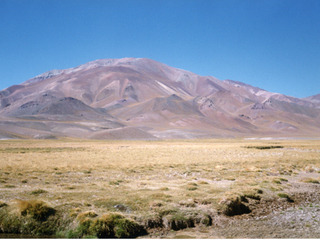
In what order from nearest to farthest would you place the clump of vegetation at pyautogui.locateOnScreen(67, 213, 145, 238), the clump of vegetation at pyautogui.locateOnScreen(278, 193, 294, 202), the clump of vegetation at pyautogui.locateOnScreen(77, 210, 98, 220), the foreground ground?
1. the clump of vegetation at pyautogui.locateOnScreen(67, 213, 145, 238)
2. the foreground ground
3. the clump of vegetation at pyautogui.locateOnScreen(77, 210, 98, 220)
4. the clump of vegetation at pyautogui.locateOnScreen(278, 193, 294, 202)

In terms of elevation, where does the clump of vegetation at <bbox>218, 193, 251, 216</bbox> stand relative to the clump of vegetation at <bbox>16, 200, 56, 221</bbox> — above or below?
below

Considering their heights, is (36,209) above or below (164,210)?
above

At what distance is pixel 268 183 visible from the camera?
65.1 ft

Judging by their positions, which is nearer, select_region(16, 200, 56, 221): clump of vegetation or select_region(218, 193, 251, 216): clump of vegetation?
select_region(16, 200, 56, 221): clump of vegetation

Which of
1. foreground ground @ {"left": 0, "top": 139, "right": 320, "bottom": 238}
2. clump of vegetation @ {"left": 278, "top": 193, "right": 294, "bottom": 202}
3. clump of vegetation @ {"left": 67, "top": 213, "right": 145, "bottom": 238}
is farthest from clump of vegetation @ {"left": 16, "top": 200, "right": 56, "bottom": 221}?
clump of vegetation @ {"left": 278, "top": 193, "right": 294, "bottom": 202}

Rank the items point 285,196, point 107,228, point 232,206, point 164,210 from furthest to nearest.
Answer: point 285,196 → point 232,206 → point 164,210 → point 107,228

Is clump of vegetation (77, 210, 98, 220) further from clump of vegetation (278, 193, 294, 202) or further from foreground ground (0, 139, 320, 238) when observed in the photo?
clump of vegetation (278, 193, 294, 202)

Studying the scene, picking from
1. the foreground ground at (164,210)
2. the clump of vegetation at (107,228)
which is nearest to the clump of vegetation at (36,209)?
the foreground ground at (164,210)

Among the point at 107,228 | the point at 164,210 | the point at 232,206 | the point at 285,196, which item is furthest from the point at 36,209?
the point at 285,196

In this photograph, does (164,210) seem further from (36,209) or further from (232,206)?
(36,209)

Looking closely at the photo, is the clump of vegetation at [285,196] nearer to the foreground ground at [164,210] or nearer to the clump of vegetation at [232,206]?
the foreground ground at [164,210]

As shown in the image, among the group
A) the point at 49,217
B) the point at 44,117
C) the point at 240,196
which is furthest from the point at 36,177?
the point at 44,117

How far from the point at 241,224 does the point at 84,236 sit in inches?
278

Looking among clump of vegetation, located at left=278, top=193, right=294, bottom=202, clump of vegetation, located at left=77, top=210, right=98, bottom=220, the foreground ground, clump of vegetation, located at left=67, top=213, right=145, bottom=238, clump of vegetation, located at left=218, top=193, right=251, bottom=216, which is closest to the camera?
clump of vegetation, located at left=67, top=213, right=145, bottom=238
